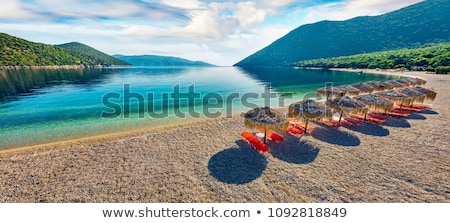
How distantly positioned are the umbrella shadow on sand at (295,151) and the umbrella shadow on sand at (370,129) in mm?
4221

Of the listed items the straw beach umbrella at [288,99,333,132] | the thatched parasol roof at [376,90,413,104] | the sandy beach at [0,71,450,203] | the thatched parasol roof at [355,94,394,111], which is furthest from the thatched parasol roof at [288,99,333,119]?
the thatched parasol roof at [376,90,413,104]

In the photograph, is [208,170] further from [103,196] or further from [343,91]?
[343,91]

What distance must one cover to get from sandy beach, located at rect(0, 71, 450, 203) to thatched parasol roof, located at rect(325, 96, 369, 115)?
4.08 ft

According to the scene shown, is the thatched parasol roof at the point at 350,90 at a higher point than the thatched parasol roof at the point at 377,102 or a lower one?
higher

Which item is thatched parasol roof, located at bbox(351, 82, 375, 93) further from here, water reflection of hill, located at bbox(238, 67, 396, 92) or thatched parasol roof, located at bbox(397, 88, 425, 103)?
water reflection of hill, located at bbox(238, 67, 396, 92)

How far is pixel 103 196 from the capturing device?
643 cm

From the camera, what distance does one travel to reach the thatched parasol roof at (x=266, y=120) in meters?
9.08

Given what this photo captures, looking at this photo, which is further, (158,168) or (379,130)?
(379,130)

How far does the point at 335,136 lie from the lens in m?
11.0

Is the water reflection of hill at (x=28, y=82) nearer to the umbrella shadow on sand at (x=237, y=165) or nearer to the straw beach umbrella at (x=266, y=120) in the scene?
the umbrella shadow on sand at (x=237, y=165)

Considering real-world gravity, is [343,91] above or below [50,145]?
above

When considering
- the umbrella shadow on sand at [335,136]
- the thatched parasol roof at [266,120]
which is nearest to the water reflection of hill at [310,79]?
the umbrella shadow on sand at [335,136]
